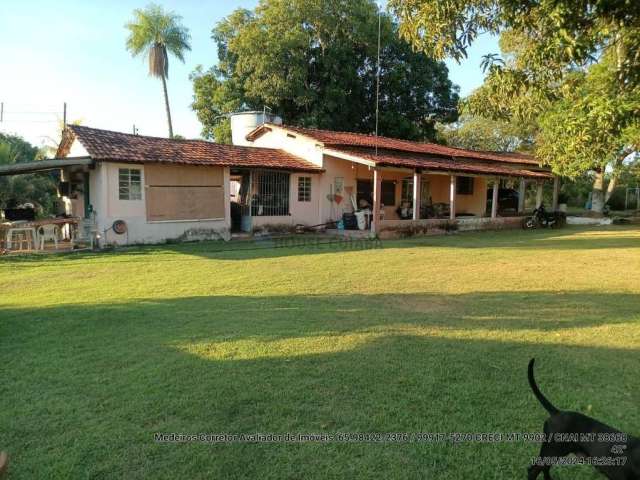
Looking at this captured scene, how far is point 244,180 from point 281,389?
44.1 ft

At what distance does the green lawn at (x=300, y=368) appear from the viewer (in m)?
2.83

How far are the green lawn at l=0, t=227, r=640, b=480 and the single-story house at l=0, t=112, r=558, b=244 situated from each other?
5.20 metres

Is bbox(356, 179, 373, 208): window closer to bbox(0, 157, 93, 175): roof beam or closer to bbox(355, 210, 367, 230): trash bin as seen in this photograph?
bbox(355, 210, 367, 230): trash bin

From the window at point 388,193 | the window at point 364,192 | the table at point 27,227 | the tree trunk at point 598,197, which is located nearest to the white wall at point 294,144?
the window at point 364,192

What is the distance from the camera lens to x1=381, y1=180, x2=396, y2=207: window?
19.6 m

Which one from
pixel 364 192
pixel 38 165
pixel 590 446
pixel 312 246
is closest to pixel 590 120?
pixel 590 446

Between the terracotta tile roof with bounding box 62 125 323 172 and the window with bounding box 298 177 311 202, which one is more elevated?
the terracotta tile roof with bounding box 62 125 323 172

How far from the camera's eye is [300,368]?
4.09 meters

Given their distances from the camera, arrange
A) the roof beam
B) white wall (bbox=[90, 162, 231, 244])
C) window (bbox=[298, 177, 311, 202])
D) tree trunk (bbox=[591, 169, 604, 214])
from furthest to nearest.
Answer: tree trunk (bbox=[591, 169, 604, 214])
window (bbox=[298, 177, 311, 202])
white wall (bbox=[90, 162, 231, 244])
the roof beam

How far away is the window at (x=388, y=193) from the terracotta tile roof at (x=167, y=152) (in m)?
3.64

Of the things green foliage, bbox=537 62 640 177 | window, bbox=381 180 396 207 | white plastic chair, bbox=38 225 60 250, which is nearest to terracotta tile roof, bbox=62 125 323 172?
white plastic chair, bbox=38 225 60 250

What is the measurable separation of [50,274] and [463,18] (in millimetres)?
8349

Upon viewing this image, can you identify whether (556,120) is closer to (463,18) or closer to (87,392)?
(463,18)

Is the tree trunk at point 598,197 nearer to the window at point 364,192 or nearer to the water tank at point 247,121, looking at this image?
the window at point 364,192
